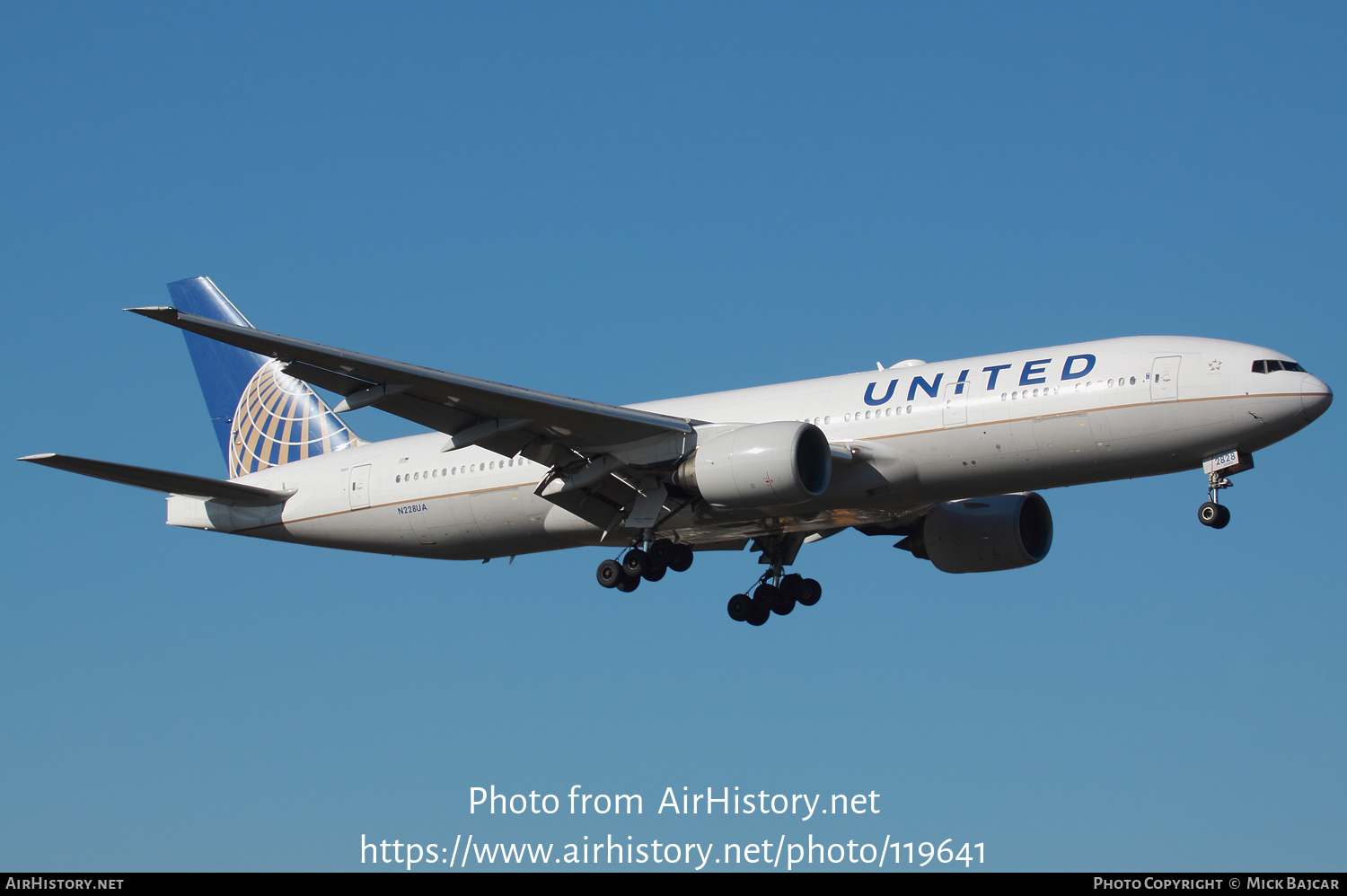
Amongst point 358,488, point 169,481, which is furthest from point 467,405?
point 169,481

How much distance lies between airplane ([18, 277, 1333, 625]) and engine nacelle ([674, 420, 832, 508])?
0.04 m

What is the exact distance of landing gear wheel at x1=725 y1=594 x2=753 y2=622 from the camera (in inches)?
1366

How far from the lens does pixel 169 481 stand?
33250mm

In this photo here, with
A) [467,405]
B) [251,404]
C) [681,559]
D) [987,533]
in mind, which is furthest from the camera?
[251,404]

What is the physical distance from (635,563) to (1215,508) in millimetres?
11583

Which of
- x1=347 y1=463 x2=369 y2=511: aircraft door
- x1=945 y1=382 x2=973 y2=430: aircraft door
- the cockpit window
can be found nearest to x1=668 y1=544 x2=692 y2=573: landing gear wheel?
x1=945 y1=382 x2=973 y2=430: aircraft door

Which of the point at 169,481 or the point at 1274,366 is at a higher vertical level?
the point at 1274,366

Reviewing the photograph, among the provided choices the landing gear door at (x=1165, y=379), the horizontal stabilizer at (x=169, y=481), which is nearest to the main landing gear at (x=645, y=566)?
the horizontal stabilizer at (x=169, y=481)

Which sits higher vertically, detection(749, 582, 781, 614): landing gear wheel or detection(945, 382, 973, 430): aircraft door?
detection(945, 382, 973, 430): aircraft door

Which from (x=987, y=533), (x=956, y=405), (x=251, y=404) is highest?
(x=251, y=404)

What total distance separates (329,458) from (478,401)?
333 inches

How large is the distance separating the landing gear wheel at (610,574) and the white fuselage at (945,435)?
726 millimetres

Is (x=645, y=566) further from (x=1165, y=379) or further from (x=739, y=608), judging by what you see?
(x=1165, y=379)

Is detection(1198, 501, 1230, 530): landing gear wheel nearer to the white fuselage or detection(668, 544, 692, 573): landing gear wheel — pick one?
the white fuselage
